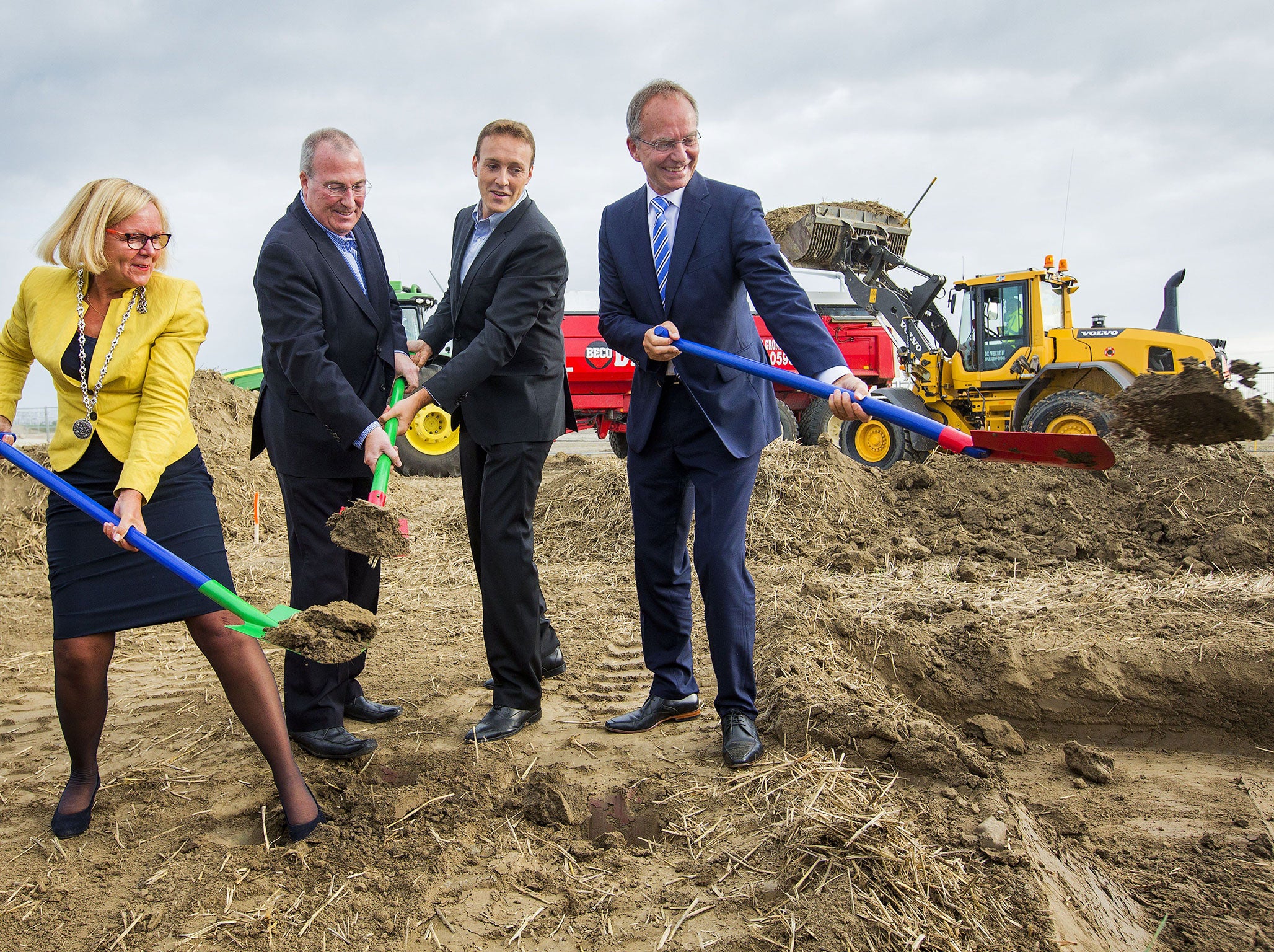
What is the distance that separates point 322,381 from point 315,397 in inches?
2.3

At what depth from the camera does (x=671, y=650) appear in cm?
345

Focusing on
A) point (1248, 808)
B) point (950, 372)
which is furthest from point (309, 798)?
point (950, 372)

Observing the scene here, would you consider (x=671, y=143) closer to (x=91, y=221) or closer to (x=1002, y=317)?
(x=91, y=221)

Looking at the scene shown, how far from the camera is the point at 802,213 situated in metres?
14.9

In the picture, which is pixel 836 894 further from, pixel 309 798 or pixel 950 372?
pixel 950 372

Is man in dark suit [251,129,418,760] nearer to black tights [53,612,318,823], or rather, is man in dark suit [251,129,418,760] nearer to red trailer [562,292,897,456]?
black tights [53,612,318,823]

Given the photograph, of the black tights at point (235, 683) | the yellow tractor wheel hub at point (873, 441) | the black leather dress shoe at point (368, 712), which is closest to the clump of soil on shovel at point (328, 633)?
the black tights at point (235, 683)

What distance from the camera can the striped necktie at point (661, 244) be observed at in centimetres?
326

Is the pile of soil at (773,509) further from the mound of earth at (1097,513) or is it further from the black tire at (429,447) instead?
the black tire at (429,447)

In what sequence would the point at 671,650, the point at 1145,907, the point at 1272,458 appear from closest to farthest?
1. the point at 1145,907
2. the point at 671,650
3. the point at 1272,458

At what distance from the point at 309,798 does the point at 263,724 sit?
0.85ft

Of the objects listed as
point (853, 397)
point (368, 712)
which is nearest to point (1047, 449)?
point (853, 397)

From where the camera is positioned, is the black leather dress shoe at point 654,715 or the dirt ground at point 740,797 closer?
the dirt ground at point 740,797

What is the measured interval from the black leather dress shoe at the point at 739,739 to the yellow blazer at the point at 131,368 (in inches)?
75.9
